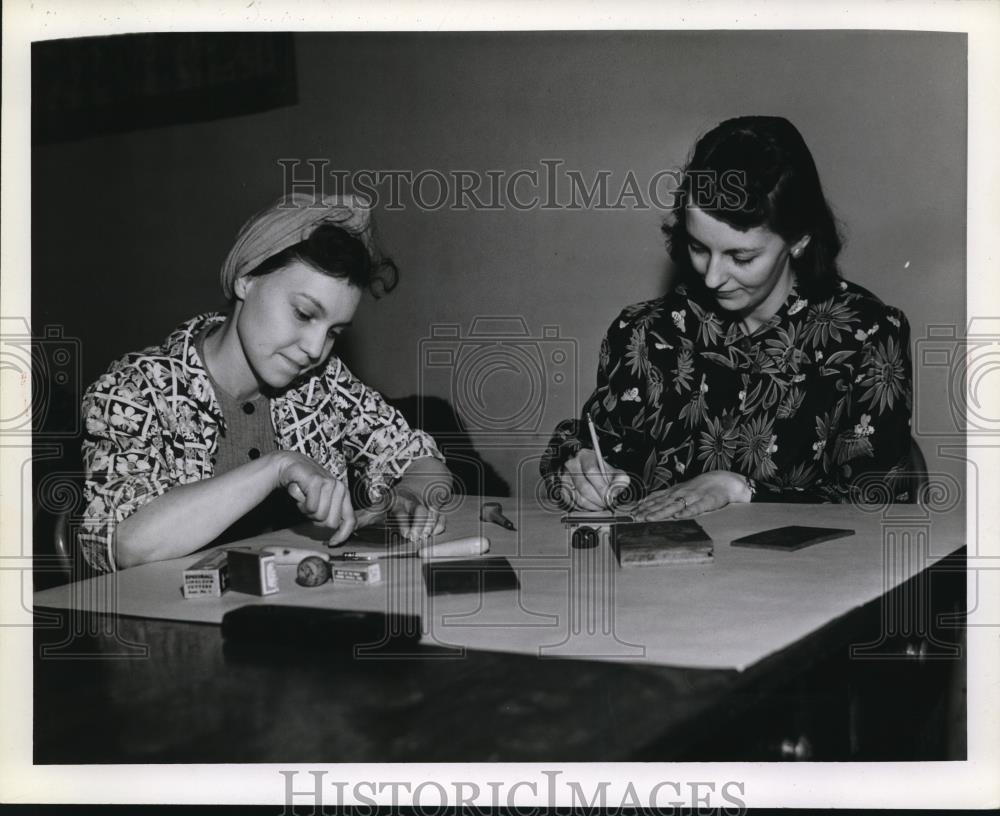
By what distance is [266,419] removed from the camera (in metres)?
1.87

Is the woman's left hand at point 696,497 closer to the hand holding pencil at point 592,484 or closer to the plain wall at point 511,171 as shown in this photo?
the hand holding pencil at point 592,484

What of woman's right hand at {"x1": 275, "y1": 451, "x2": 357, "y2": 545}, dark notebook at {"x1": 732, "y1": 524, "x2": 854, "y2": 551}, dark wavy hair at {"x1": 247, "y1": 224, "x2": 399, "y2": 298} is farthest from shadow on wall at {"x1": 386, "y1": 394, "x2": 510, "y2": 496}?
dark notebook at {"x1": 732, "y1": 524, "x2": 854, "y2": 551}

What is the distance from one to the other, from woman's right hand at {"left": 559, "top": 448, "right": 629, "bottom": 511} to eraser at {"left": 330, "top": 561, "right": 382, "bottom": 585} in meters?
0.63

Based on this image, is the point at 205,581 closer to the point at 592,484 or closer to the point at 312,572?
the point at 312,572

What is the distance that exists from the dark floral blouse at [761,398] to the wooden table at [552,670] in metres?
0.44

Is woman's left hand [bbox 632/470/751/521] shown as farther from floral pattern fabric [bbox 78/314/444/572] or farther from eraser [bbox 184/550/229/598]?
eraser [bbox 184/550/229/598]

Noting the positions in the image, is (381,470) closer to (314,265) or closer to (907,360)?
(314,265)

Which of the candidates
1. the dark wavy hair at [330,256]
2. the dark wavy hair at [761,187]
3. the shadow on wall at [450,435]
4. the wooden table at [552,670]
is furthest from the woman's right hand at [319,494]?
the dark wavy hair at [761,187]

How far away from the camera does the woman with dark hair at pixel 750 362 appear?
1912 mm

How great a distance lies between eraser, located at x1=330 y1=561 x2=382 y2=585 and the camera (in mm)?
1249

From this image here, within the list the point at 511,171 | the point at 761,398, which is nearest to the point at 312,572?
the point at 511,171

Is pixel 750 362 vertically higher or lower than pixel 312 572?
higher

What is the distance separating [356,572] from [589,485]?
2.26ft

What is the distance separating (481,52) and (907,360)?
1014mm
